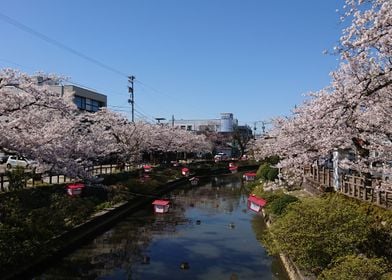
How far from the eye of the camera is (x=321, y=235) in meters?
10.5

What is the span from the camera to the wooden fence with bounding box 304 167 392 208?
14.5 meters

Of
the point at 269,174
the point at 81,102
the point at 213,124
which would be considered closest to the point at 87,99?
the point at 81,102

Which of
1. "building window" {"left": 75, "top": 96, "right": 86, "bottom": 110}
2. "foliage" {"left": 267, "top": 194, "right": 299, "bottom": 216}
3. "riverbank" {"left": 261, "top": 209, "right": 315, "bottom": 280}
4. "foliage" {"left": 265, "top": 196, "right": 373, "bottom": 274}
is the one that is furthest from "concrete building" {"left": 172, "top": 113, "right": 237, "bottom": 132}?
"foliage" {"left": 265, "top": 196, "right": 373, "bottom": 274}

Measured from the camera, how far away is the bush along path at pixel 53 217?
12.6 m

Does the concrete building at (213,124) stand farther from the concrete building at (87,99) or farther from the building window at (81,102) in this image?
the building window at (81,102)

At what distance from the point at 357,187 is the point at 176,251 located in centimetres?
790

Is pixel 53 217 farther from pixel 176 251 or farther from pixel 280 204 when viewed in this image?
pixel 280 204

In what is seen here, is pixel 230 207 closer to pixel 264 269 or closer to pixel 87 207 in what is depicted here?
pixel 87 207

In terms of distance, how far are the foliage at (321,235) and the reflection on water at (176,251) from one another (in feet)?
11.3

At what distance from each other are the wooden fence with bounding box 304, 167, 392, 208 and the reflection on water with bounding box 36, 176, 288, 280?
4.08 m

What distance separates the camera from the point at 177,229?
72.5 feet

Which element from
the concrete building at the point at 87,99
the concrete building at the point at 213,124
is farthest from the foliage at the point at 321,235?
the concrete building at the point at 213,124

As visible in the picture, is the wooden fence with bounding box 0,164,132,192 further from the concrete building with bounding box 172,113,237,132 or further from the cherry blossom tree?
the concrete building with bounding box 172,113,237,132

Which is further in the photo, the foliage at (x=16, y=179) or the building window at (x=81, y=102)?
the building window at (x=81, y=102)
